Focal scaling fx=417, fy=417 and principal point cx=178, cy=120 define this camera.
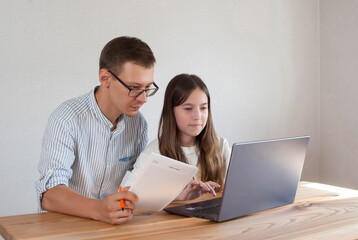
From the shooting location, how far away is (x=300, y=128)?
416 centimetres

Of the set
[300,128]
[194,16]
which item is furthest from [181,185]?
[300,128]

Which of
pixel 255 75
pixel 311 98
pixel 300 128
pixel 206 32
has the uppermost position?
pixel 206 32

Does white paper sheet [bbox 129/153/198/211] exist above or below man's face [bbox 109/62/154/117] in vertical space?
below

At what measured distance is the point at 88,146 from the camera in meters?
1.80

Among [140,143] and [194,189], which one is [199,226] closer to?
[194,189]

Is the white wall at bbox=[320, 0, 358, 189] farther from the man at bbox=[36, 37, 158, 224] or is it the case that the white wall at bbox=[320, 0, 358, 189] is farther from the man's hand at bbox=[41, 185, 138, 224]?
the man's hand at bbox=[41, 185, 138, 224]

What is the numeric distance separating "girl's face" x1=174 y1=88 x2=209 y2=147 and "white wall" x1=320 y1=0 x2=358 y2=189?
2.16 meters

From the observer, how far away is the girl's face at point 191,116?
6.86 ft

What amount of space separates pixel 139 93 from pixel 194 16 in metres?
2.00

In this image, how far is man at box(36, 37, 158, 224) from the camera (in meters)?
1.53

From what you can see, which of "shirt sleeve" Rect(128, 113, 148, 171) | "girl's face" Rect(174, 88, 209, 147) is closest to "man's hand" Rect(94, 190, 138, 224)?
"shirt sleeve" Rect(128, 113, 148, 171)

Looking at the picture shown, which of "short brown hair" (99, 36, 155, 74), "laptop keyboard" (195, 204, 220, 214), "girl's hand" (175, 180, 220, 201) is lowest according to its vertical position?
"laptop keyboard" (195, 204, 220, 214)

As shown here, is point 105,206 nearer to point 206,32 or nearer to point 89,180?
point 89,180

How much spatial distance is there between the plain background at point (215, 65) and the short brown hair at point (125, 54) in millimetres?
1267
